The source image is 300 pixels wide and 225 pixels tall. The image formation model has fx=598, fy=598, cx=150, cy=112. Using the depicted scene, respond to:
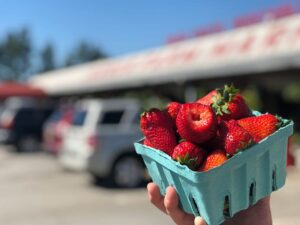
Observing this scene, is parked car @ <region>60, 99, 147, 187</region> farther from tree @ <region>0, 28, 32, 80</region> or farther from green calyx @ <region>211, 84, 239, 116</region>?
tree @ <region>0, 28, 32, 80</region>

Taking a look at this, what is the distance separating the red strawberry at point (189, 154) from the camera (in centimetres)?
190

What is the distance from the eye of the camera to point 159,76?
94.8ft

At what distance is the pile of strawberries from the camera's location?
1915 mm

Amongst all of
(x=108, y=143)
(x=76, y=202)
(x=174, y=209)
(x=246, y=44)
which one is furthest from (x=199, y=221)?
(x=246, y=44)

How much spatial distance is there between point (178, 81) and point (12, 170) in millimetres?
11440

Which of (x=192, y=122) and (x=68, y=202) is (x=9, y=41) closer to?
(x=68, y=202)

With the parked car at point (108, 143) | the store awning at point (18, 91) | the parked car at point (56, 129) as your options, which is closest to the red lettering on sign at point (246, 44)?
the parked car at point (56, 129)

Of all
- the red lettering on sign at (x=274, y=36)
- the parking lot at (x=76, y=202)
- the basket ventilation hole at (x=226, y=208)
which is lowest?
the parking lot at (x=76, y=202)

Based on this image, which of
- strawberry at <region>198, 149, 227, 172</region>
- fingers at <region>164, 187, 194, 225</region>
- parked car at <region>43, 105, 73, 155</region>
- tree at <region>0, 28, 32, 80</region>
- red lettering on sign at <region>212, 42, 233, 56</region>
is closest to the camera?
strawberry at <region>198, 149, 227, 172</region>

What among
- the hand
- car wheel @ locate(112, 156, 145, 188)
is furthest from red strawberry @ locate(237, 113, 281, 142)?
car wheel @ locate(112, 156, 145, 188)

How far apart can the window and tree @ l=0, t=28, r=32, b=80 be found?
107 m

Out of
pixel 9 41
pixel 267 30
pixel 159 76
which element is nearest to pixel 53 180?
pixel 267 30

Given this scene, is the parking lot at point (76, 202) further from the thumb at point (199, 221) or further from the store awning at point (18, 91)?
the store awning at point (18, 91)

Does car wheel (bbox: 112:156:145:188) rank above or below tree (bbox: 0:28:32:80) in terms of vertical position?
above
